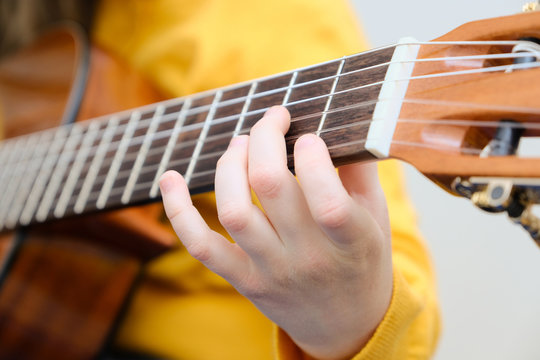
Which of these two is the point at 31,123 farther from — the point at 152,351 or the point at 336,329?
the point at 336,329

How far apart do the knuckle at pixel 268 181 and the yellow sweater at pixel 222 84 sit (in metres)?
0.23

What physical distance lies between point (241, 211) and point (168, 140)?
17cm

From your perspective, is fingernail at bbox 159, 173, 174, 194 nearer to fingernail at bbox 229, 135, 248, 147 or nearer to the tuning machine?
fingernail at bbox 229, 135, 248, 147

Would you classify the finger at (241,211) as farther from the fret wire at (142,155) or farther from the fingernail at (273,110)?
the fret wire at (142,155)

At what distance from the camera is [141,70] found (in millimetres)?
792

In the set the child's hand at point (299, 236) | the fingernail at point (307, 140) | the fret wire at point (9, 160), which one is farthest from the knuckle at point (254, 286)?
the fret wire at point (9, 160)

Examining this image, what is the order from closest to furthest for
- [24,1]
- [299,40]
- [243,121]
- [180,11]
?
[243,121] < [299,40] < [180,11] < [24,1]

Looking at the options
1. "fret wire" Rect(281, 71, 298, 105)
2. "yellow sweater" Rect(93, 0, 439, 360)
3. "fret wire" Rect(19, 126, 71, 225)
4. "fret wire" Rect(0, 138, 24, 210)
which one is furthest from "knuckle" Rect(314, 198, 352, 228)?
"fret wire" Rect(0, 138, 24, 210)

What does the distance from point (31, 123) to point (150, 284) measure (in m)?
0.30

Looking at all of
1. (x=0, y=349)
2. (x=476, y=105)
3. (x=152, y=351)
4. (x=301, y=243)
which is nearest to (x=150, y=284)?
(x=152, y=351)

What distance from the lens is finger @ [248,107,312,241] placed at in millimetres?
340

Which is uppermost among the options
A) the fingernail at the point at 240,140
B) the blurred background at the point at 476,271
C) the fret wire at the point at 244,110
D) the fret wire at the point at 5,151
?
the fingernail at the point at 240,140

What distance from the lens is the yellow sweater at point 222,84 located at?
580 mm

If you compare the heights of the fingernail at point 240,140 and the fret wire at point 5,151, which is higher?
the fingernail at point 240,140
